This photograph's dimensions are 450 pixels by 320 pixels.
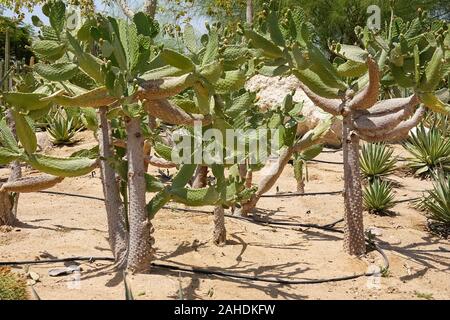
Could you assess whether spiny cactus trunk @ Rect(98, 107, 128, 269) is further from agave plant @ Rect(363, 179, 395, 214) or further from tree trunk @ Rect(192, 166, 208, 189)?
agave plant @ Rect(363, 179, 395, 214)

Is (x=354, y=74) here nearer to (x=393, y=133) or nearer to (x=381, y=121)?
(x=381, y=121)

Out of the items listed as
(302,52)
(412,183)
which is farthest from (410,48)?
(412,183)

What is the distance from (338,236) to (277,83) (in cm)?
566

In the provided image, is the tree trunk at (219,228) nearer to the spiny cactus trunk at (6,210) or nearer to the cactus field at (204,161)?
the cactus field at (204,161)

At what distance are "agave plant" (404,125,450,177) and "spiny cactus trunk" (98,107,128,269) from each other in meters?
5.03

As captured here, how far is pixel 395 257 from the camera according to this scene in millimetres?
3885

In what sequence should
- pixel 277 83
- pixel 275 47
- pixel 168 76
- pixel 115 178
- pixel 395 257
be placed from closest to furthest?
1. pixel 168 76
2. pixel 115 178
3. pixel 275 47
4. pixel 395 257
5. pixel 277 83

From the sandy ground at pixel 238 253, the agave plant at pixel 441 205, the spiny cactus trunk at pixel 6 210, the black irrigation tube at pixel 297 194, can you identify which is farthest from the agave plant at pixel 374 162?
the spiny cactus trunk at pixel 6 210

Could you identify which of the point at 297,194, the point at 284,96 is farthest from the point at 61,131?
the point at 297,194

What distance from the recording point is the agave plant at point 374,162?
6.85 metres

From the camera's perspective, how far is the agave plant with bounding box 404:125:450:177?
7.21 m

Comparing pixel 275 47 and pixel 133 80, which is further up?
pixel 275 47

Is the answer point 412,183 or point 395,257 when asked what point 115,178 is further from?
point 412,183
